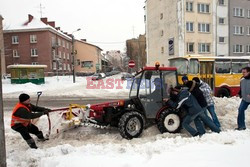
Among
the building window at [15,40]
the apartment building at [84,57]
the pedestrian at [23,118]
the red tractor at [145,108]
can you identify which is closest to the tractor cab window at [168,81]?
the red tractor at [145,108]

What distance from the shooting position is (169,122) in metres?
7.34

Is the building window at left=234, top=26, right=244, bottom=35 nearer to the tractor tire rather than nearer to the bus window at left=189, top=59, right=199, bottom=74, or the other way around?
the tractor tire

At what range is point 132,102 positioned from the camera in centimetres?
750

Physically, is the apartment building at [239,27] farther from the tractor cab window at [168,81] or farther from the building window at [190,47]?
the tractor cab window at [168,81]

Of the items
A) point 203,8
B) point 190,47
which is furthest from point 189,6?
point 190,47

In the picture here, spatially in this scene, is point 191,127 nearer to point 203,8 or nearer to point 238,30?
point 203,8

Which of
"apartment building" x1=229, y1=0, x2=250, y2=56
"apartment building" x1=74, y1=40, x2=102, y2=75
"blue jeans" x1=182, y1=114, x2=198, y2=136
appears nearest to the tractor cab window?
"blue jeans" x1=182, y1=114, x2=198, y2=136

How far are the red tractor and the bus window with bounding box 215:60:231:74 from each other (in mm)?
9645

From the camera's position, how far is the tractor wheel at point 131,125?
681 cm

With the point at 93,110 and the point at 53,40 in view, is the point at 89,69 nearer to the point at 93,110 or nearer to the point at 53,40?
the point at 53,40

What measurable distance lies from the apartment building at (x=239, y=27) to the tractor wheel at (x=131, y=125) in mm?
37663

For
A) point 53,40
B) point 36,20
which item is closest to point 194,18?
point 53,40

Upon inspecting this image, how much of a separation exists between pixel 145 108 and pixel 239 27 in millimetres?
39465

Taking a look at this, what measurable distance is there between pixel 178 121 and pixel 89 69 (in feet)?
215
